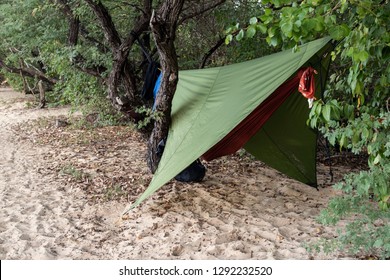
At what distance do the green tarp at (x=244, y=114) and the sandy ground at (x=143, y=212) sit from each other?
33cm

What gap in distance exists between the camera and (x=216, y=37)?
15.7ft

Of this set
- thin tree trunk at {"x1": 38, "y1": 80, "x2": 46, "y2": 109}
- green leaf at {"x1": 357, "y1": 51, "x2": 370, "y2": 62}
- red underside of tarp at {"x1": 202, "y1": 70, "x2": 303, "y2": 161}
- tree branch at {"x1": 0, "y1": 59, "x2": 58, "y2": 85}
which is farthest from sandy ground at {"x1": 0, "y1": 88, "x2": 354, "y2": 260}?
thin tree trunk at {"x1": 38, "y1": 80, "x2": 46, "y2": 109}

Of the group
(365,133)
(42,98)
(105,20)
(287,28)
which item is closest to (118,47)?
(105,20)

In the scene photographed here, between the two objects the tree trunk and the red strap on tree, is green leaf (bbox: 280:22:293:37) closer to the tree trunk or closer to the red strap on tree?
the red strap on tree

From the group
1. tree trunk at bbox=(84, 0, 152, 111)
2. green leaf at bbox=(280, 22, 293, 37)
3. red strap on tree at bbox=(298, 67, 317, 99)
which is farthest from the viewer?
tree trunk at bbox=(84, 0, 152, 111)

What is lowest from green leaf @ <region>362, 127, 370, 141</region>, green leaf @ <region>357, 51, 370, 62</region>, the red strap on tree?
green leaf @ <region>362, 127, 370, 141</region>

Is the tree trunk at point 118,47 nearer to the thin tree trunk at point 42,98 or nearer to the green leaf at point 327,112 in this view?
the green leaf at point 327,112

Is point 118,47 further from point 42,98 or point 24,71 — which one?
point 42,98

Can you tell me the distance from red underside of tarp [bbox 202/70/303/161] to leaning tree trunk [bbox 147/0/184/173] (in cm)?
51

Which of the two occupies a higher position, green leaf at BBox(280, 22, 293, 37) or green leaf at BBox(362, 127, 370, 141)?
Result: green leaf at BBox(280, 22, 293, 37)

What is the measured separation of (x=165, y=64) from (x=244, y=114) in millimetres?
925

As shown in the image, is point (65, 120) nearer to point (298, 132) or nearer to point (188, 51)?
point (188, 51)

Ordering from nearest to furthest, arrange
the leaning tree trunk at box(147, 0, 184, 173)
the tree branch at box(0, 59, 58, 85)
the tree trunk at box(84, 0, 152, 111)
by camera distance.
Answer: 1. the leaning tree trunk at box(147, 0, 184, 173)
2. the tree trunk at box(84, 0, 152, 111)
3. the tree branch at box(0, 59, 58, 85)

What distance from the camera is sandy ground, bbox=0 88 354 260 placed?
264 cm
